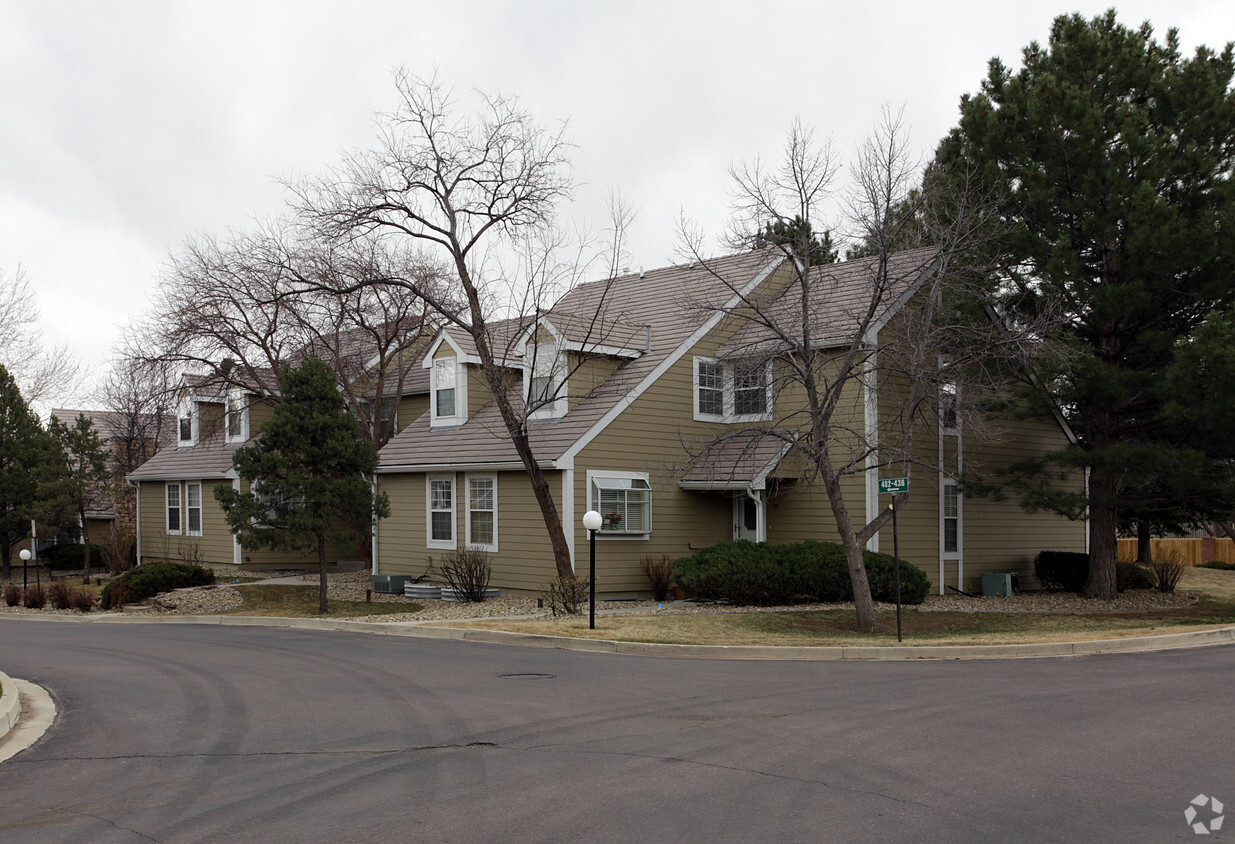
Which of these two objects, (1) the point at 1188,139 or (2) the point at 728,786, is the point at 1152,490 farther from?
(2) the point at 728,786

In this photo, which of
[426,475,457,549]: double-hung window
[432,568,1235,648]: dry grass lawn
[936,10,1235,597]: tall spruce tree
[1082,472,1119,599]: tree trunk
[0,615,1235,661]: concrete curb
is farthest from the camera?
[426,475,457,549]: double-hung window

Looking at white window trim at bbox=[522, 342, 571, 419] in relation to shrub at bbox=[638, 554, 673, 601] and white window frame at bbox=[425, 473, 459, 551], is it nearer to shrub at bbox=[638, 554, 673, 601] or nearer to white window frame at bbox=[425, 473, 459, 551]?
white window frame at bbox=[425, 473, 459, 551]

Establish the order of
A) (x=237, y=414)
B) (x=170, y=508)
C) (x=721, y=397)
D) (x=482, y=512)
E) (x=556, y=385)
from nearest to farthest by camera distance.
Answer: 1. (x=556, y=385)
2. (x=482, y=512)
3. (x=721, y=397)
4. (x=237, y=414)
5. (x=170, y=508)

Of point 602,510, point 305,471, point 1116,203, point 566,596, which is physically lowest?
point 566,596

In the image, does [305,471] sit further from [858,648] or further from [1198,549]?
[1198,549]

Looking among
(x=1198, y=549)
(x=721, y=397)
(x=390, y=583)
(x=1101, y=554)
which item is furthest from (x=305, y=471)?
(x=1198, y=549)

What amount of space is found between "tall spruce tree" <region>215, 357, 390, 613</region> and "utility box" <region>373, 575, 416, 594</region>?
2.99 meters

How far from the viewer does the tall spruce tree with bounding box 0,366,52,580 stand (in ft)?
116

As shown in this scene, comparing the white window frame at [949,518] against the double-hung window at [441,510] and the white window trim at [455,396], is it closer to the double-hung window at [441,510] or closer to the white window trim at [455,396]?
the double-hung window at [441,510]

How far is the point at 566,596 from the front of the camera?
19594 mm

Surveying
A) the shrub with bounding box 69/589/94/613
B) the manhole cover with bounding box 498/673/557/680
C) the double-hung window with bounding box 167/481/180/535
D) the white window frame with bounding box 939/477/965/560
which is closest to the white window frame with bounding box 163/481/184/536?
the double-hung window with bounding box 167/481/180/535

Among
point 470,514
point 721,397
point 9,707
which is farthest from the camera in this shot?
point 721,397

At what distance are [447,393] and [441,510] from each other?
9.96ft

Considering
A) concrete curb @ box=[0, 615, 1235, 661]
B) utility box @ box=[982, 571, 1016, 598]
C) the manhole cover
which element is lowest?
utility box @ box=[982, 571, 1016, 598]
